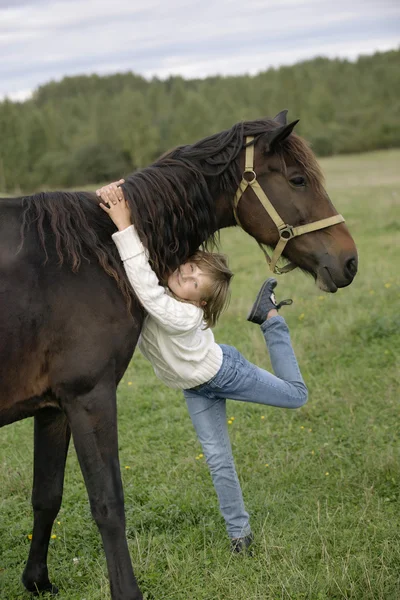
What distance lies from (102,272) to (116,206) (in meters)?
0.31

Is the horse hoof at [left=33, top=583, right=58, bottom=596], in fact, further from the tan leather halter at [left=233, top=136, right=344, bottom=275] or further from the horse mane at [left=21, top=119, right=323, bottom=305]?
the tan leather halter at [left=233, top=136, right=344, bottom=275]

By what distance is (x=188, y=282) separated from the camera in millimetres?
3066

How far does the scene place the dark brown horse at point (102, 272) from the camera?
8.38 feet

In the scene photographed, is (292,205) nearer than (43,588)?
Yes

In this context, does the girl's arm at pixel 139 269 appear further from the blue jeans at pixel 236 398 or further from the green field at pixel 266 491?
the green field at pixel 266 491

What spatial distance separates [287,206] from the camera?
2.97 m

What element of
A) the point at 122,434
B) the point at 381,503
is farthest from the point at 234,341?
the point at 381,503

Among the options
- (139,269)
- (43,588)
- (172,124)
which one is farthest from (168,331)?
(172,124)

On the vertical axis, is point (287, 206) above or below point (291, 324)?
above

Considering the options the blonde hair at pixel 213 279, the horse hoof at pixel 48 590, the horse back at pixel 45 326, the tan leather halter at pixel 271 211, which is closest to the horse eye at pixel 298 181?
the tan leather halter at pixel 271 211

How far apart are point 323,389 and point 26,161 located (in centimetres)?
4347

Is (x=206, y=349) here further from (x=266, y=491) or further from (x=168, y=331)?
(x=266, y=491)

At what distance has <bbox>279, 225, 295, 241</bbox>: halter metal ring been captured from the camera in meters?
2.97

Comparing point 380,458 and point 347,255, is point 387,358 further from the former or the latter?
point 347,255
